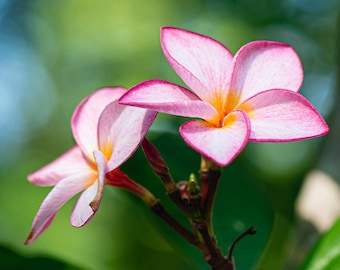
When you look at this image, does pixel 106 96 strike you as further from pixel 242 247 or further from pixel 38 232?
pixel 242 247

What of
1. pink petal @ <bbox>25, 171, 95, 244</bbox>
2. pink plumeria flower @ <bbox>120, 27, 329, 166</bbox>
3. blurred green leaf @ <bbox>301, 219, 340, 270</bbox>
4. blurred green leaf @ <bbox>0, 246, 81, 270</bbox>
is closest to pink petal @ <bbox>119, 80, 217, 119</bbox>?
pink plumeria flower @ <bbox>120, 27, 329, 166</bbox>

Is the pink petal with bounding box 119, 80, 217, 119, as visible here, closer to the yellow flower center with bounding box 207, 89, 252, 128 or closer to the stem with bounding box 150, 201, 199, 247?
→ the yellow flower center with bounding box 207, 89, 252, 128

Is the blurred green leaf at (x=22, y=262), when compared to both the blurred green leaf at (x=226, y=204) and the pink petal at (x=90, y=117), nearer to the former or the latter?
the blurred green leaf at (x=226, y=204)

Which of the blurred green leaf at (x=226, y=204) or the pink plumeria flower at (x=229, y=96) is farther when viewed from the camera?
the blurred green leaf at (x=226, y=204)

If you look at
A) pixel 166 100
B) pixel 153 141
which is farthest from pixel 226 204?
pixel 166 100

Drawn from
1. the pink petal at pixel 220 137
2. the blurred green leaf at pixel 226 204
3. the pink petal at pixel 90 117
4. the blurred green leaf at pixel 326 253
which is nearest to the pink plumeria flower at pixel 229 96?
the pink petal at pixel 220 137

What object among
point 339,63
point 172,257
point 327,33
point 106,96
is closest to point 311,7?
point 327,33

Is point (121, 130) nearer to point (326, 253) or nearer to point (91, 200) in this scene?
point (91, 200)

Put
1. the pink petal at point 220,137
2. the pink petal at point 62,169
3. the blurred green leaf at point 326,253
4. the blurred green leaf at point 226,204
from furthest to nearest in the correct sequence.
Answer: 1. the blurred green leaf at point 226,204
2. the blurred green leaf at point 326,253
3. the pink petal at point 62,169
4. the pink petal at point 220,137

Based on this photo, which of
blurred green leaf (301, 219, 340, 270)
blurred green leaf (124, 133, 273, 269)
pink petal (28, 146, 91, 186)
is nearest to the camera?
pink petal (28, 146, 91, 186)
